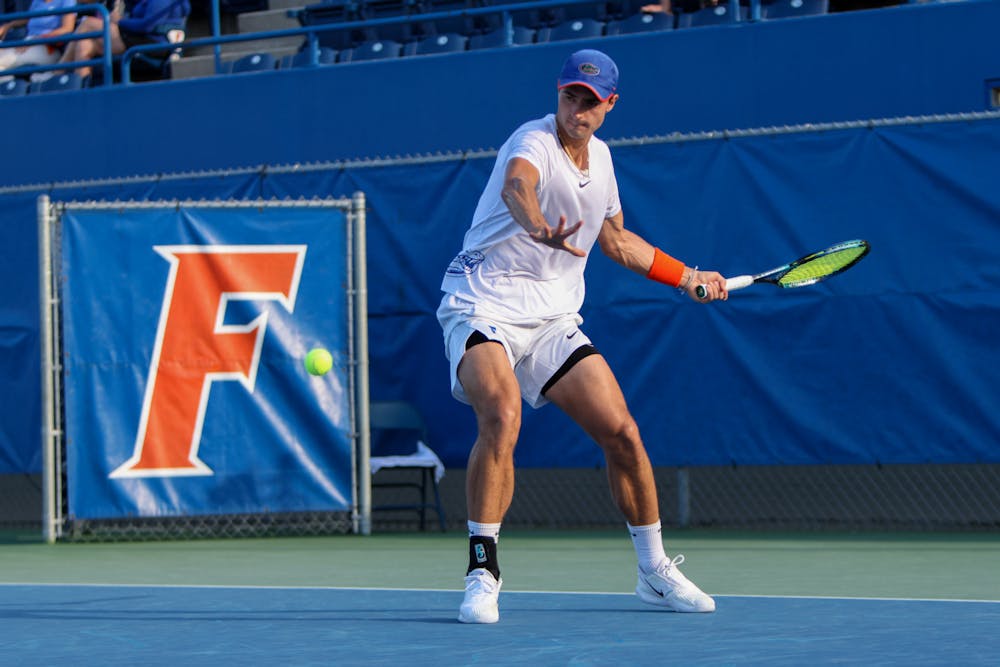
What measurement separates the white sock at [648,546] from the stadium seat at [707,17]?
5691 millimetres

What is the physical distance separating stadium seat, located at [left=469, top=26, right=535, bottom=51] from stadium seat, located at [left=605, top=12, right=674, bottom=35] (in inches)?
26.8

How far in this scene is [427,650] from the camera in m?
4.24

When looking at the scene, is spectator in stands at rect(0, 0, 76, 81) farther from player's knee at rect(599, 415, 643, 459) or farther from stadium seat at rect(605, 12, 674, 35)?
player's knee at rect(599, 415, 643, 459)

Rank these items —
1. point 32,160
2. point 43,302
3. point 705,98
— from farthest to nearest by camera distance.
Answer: point 32,160
point 705,98
point 43,302

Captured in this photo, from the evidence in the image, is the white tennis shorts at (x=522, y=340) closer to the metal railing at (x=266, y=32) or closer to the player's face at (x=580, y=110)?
the player's face at (x=580, y=110)

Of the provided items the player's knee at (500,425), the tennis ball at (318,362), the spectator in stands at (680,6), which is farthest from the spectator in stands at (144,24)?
the player's knee at (500,425)

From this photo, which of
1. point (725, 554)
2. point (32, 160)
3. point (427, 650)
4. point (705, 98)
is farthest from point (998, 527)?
point (32, 160)

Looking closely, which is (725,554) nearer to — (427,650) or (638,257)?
(638,257)

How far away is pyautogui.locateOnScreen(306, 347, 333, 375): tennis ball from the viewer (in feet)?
29.1

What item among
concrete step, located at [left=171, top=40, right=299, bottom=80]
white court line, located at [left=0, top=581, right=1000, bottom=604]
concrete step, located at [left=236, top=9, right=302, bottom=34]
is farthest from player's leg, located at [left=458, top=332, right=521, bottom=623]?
concrete step, located at [left=236, top=9, right=302, bottom=34]

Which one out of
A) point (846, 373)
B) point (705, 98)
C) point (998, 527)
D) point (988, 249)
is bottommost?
point (998, 527)

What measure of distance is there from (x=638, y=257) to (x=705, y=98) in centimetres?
475

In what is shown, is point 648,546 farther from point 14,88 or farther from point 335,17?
point 14,88

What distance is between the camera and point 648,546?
510cm
